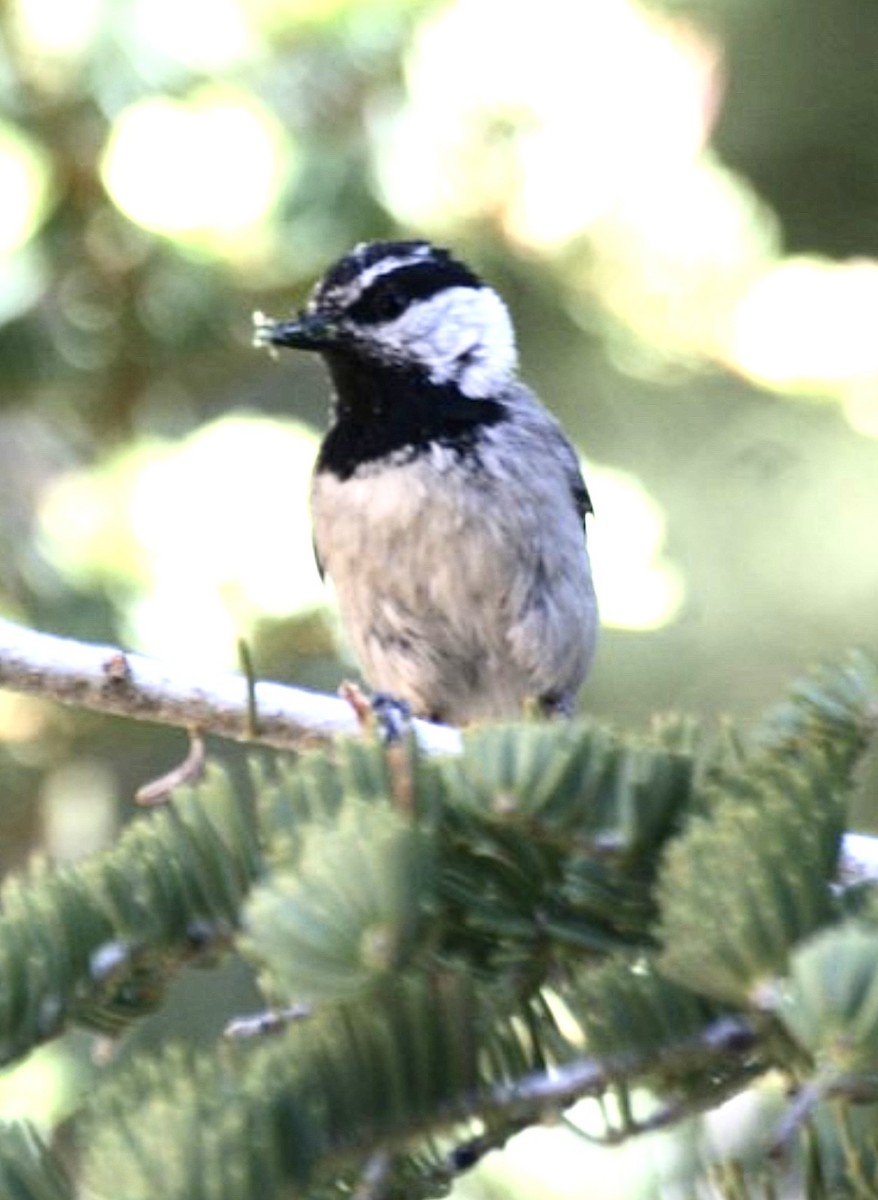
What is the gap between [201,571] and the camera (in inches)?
129

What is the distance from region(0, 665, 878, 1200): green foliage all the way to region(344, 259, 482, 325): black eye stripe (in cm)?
274

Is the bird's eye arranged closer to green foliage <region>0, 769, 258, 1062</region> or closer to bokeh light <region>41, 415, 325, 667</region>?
bokeh light <region>41, 415, 325, 667</region>

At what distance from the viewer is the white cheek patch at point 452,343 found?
422 cm

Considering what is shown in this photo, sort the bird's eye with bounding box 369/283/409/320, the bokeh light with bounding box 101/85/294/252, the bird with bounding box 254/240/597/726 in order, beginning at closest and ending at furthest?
the bokeh light with bounding box 101/85/294/252, the bird with bounding box 254/240/597/726, the bird's eye with bounding box 369/283/409/320

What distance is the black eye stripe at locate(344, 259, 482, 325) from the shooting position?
4062 millimetres

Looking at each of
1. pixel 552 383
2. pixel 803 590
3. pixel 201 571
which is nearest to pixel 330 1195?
pixel 201 571

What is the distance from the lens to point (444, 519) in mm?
4012

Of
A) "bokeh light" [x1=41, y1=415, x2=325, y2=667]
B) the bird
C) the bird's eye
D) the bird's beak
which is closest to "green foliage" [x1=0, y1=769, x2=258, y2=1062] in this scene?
"bokeh light" [x1=41, y1=415, x2=325, y2=667]

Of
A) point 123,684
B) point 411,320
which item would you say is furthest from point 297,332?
point 123,684

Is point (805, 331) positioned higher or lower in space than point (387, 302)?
higher

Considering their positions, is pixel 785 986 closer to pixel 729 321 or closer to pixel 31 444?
pixel 729 321

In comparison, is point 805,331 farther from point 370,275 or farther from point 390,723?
point 390,723

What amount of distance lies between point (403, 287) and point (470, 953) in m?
2.97

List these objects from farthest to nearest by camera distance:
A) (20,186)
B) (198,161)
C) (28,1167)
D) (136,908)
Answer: (20,186)
(198,161)
(136,908)
(28,1167)
